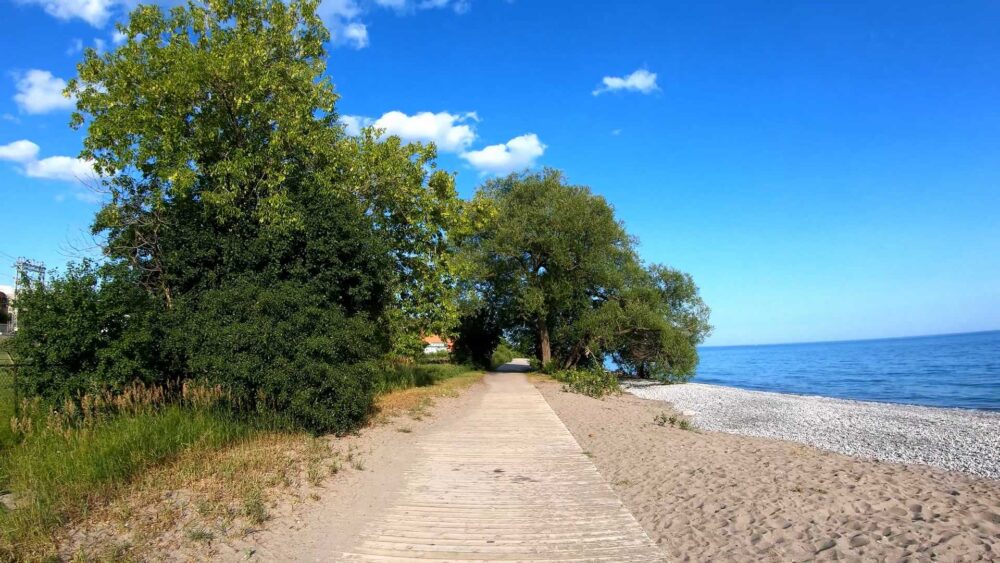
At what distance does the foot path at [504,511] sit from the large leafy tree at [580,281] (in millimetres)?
15333

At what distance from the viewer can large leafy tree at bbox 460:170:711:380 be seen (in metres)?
24.7

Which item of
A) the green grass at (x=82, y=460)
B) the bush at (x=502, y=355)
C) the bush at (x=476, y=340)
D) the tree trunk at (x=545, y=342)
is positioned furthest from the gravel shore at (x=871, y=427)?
the bush at (x=502, y=355)

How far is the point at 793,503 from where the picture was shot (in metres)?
6.12

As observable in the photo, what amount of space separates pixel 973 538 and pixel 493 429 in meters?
7.79

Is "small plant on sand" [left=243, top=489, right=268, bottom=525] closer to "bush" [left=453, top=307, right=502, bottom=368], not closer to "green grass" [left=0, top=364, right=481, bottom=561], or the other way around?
"green grass" [left=0, top=364, right=481, bottom=561]

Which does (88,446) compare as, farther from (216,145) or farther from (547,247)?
(547,247)

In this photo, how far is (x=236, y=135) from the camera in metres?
12.5

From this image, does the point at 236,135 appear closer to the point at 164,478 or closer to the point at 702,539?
the point at 164,478

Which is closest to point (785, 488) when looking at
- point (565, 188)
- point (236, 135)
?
point (236, 135)

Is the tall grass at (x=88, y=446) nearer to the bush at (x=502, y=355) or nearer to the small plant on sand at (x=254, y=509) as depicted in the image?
the small plant on sand at (x=254, y=509)

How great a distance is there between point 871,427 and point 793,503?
8.84m

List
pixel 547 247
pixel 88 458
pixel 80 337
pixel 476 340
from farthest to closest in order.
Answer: pixel 476 340 → pixel 547 247 → pixel 80 337 → pixel 88 458

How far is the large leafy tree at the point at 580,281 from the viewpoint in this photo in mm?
24734

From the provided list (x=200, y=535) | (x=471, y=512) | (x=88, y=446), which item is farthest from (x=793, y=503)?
(x=88, y=446)
